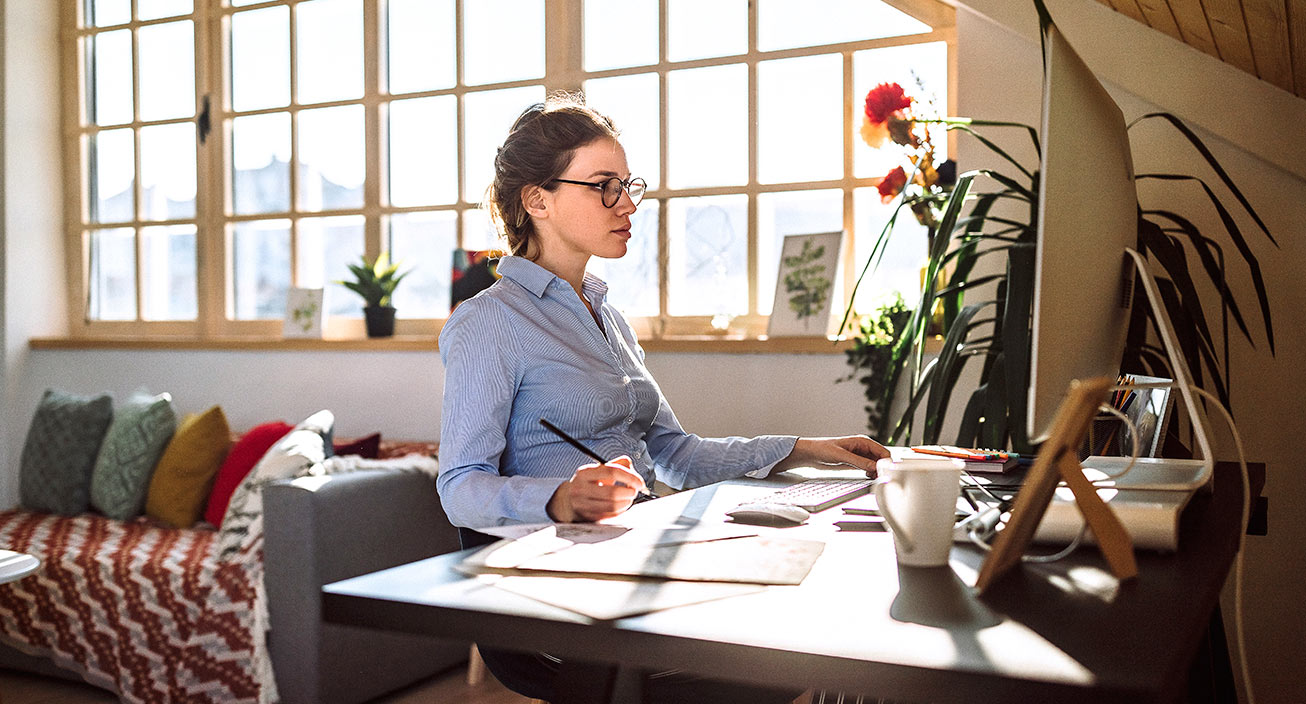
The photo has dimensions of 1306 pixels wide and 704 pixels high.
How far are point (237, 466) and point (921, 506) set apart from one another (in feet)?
10.2

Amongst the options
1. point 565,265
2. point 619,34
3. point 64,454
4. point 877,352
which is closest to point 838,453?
point 565,265

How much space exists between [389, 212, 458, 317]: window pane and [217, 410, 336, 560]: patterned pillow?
1161 mm

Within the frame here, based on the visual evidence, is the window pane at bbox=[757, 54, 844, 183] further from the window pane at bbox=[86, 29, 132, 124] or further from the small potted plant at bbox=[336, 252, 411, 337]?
the window pane at bbox=[86, 29, 132, 124]

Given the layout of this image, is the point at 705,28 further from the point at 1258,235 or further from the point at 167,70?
the point at 167,70

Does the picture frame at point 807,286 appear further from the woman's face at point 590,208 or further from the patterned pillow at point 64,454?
the patterned pillow at point 64,454

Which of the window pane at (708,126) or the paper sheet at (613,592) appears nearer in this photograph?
the paper sheet at (613,592)

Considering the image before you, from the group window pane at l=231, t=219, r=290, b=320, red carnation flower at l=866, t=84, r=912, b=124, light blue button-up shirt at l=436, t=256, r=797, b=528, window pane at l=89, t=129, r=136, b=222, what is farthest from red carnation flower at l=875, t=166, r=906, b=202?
window pane at l=89, t=129, r=136, b=222

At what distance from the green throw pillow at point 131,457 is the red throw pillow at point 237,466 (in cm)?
30

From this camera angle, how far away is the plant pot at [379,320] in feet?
13.0

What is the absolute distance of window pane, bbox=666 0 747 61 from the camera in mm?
3508

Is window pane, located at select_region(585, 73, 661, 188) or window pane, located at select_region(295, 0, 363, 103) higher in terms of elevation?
window pane, located at select_region(295, 0, 363, 103)

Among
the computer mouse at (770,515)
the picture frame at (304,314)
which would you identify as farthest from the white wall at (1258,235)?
the picture frame at (304,314)

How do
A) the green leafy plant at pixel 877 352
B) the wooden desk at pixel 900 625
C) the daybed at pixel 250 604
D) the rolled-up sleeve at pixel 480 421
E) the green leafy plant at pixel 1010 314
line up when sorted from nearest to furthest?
1. the wooden desk at pixel 900 625
2. the rolled-up sleeve at pixel 480 421
3. the green leafy plant at pixel 1010 314
4. the daybed at pixel 250 604
5. the green leafy plant at pixel 877 352

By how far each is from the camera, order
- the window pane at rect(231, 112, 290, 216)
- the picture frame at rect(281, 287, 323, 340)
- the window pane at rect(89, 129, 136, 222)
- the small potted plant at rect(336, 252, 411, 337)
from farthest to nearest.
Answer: the window pane at rect(89, 129, 136, 222) < the window pane at rect(231, 112, 290, 216) < the picture frame at rect(281, 287, 323, 340) < the small potted plant at rect(336, 252, 411, 337)
